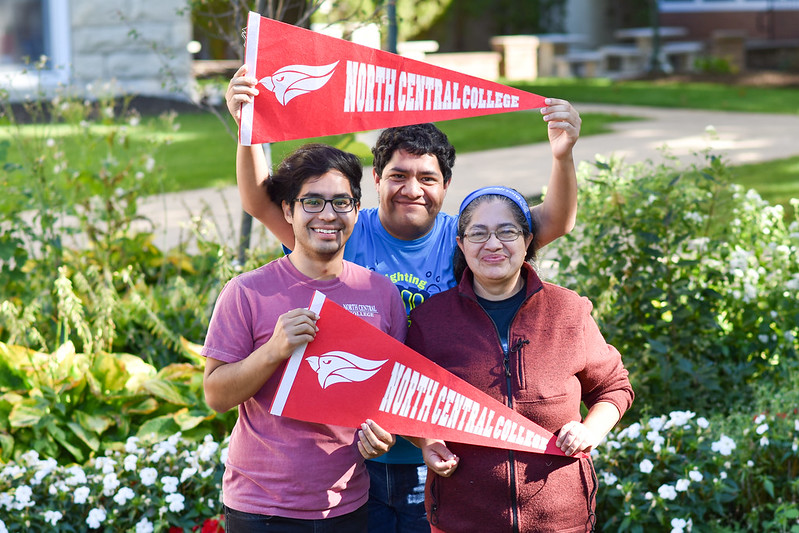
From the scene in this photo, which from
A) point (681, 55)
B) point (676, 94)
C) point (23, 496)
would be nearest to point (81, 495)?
point (23, 496)

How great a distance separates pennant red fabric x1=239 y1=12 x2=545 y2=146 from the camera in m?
2.62

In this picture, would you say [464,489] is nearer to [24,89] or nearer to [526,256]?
[526,256]

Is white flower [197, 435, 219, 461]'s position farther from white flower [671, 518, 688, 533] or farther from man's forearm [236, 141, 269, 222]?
white flower [671, 518, 688, 533]

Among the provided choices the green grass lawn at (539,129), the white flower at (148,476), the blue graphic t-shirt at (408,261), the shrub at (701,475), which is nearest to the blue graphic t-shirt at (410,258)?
the blue graphic t-shirt at (408,261)

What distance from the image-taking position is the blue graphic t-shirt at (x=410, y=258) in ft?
9.09

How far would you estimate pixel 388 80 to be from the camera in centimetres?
272

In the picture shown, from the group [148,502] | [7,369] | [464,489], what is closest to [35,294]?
[7,369]

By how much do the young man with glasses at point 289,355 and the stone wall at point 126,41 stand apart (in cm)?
1184

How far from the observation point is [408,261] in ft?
9.14

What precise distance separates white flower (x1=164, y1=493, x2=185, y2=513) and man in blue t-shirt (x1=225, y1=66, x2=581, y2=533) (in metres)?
0.93

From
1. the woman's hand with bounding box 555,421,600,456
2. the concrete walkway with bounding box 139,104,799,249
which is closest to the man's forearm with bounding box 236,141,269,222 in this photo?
the woman's hand with bounding box 555,421,600,456

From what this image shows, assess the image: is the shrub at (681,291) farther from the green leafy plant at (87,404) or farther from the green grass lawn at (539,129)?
the green leafy plant at (87,404)

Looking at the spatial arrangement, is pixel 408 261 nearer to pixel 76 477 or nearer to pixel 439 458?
pixel 439 458

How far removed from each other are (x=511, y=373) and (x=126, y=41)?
43.9 ft
